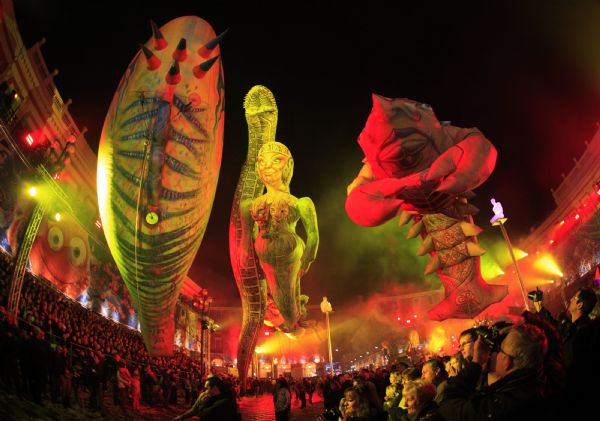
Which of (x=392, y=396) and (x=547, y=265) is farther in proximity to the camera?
(x=547, y=265)

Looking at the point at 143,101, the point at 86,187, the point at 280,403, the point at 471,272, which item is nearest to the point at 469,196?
the point at 471,272

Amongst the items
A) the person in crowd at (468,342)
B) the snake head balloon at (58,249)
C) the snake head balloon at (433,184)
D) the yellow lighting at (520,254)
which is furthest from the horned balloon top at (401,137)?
the yellow lighting at (520,254)

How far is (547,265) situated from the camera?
114 ft

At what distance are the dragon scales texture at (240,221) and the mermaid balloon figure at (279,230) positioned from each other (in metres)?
0.28

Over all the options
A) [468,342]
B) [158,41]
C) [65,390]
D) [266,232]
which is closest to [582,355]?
[468,342]

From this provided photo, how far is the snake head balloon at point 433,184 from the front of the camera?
5.59m

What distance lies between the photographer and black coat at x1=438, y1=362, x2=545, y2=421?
207 cm

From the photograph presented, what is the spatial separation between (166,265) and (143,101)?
195cm

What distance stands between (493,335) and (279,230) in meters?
9.38

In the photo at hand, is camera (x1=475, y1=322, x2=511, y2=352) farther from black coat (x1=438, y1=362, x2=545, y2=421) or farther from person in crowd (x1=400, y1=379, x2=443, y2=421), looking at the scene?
person in crowd (x1=400, y1=379, x2=443, y2=421)

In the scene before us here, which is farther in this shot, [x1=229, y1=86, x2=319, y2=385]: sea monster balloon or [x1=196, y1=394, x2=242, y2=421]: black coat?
[x1=229, y1=86, x2=319, y2=385]: sea monster balloon

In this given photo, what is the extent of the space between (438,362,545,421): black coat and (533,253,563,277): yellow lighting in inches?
1404

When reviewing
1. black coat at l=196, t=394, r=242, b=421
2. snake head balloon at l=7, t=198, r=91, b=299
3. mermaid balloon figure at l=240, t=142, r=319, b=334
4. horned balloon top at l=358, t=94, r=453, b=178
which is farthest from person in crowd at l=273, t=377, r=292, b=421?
snake head balloon at l=7, t=198, r=91, b=299

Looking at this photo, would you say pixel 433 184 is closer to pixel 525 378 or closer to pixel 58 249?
pixel 525 378
